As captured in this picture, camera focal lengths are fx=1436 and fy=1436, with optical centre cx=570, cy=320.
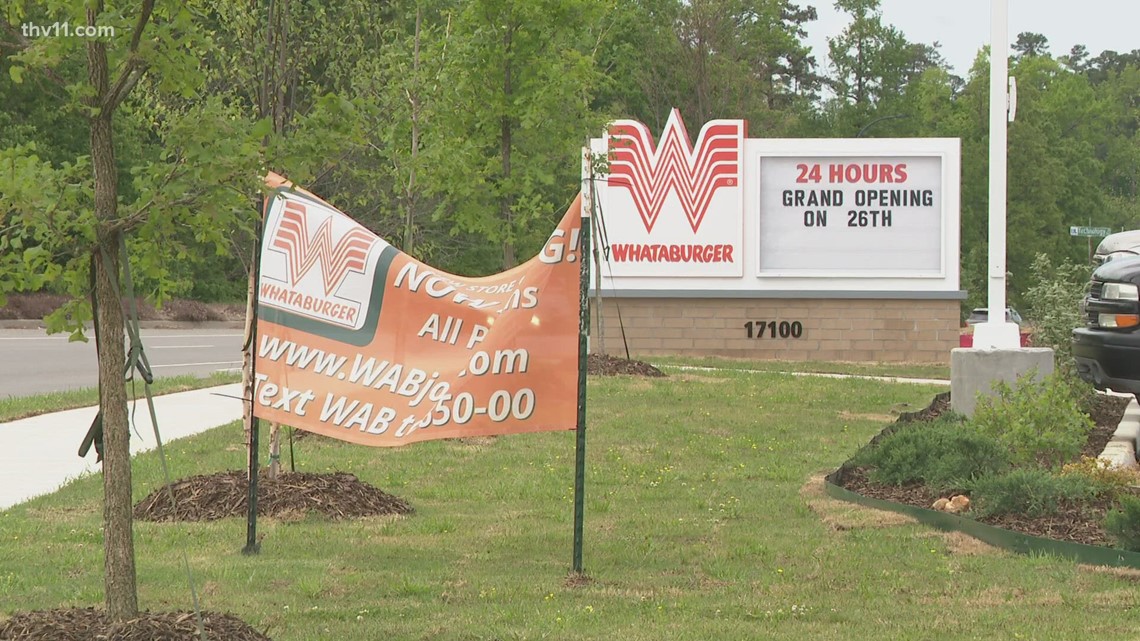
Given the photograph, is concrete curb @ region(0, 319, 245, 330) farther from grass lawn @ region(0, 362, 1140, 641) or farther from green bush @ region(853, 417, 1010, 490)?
green bush @ region(853, 417, 1010, 490)

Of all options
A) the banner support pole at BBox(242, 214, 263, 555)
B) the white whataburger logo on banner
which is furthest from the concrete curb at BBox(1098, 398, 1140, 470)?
the banner support pole at BBox(242, 214, 263, 555)

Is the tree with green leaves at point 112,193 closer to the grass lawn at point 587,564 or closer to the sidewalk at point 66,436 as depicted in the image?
the grass lawn at point 587,564

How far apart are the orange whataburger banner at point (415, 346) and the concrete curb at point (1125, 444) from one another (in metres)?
4.00

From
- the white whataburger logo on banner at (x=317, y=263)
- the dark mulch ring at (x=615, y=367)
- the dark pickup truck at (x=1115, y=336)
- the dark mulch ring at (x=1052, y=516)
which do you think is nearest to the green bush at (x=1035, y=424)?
the dark pickup truck at (x=1115, y=336)

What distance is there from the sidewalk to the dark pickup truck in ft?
20.3

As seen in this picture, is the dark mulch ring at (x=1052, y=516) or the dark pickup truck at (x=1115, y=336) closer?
the dark mulch ring at (x=1052, y=516)

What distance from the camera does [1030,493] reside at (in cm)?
814

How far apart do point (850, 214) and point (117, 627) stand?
21.7 meters

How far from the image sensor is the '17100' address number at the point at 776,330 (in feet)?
85.1

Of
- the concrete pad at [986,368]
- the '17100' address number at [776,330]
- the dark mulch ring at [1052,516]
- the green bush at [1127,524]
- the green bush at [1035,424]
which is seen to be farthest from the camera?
the '17100' address number at [776,330]

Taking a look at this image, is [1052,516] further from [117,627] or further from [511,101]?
[511,101]

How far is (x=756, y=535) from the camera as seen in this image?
8305mm

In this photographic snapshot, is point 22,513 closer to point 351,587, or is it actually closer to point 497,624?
point 351,587

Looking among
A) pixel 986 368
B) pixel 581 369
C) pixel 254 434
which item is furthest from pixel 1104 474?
pixel 254 434
